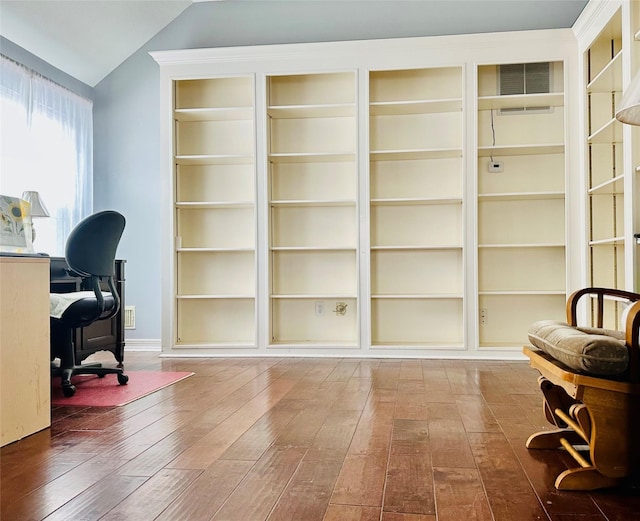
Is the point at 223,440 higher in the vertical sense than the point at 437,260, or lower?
lower

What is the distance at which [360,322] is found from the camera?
14.4 ft

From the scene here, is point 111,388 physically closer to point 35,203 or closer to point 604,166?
point 35,203

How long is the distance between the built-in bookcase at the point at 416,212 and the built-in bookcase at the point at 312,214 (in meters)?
0.22

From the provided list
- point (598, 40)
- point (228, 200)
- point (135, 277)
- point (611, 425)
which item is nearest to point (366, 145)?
point (228, 200)

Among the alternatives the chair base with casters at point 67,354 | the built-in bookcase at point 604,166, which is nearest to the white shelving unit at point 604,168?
the built-in bookcase at point 604,166

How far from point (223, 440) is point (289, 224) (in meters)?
2.80

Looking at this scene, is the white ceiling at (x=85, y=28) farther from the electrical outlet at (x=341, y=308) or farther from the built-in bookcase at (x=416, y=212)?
the electrical outlet at (x=341, y=308)

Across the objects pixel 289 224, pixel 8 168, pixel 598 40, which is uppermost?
pixel 598 40

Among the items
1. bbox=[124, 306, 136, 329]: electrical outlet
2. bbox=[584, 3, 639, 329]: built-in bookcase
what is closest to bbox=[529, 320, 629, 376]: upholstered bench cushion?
bbox=[584, 3, 639, 329]: built-in bookcase

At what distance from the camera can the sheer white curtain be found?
405cm

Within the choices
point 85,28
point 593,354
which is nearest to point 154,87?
point 85,28

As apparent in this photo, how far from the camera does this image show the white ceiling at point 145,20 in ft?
14.3

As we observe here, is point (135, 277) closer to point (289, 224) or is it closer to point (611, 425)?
point (289, 224)

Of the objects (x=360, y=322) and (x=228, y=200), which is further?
(x=228, y=200)
